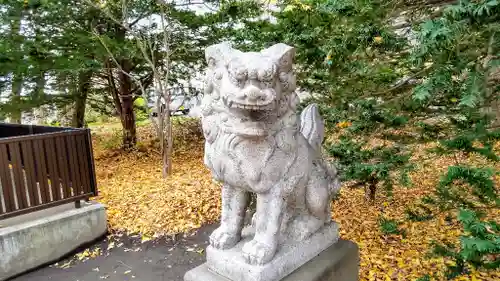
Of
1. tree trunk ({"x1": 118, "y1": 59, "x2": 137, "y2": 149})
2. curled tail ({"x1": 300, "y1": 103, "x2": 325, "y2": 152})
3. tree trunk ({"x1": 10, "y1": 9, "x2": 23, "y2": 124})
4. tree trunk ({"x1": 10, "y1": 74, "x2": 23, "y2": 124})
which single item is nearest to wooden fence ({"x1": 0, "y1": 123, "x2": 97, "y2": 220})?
tree trunk ({"x1": 10, "y1": 9, "x2": 23, "y2": 124})

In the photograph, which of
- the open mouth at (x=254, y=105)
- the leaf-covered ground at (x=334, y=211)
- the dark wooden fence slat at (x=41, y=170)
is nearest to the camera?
the open mouth at (x=254, y=105)

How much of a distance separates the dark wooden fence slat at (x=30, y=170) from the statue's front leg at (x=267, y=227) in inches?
139

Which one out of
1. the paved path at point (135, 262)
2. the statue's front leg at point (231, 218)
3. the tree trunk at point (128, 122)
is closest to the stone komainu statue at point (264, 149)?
the statue's front leg at point (231, 218)

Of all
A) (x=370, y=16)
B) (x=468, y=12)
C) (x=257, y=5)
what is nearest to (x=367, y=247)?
(x=370, y=16)

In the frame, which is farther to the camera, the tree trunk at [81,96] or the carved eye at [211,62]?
the tree trunk at [81,96]

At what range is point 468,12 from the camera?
143cm

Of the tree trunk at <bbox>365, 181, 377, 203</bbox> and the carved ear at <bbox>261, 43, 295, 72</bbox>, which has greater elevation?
the carved ear at <bbox>261, 43, 295, 72</bbox>

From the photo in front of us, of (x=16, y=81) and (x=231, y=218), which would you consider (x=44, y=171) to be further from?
(x=16, y=81)

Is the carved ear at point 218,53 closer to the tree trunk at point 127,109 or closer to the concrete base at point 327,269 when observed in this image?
the concrete base at point 327,269

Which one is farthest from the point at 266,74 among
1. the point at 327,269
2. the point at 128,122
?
the point at 128,122

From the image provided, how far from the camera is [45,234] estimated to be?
436 cm

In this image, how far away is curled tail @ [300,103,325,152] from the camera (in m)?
2.30

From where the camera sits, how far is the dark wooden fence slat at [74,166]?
478cm

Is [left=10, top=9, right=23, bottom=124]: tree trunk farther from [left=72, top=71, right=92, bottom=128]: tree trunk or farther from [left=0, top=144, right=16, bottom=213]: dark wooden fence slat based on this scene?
[left=0, top=144, right=16, bottom=213]: dark wooden fence slat
